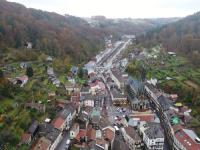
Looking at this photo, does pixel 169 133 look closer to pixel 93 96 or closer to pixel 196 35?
pixel 93 96

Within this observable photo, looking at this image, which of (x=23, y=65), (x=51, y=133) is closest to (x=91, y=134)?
(x=51, y=133)

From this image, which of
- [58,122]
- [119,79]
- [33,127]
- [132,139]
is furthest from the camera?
[119,79]

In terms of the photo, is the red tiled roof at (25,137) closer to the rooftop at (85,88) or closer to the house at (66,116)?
the house at (66,116)

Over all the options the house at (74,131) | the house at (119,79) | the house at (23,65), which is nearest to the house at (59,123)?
the house at (74,131)

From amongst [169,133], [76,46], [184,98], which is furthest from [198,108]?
[76,46]

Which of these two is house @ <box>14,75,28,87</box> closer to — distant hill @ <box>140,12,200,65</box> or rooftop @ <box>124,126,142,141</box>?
rooftop @ <box>124,126,142,141</box>

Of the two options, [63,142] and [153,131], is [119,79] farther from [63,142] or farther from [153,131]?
[63,142]
